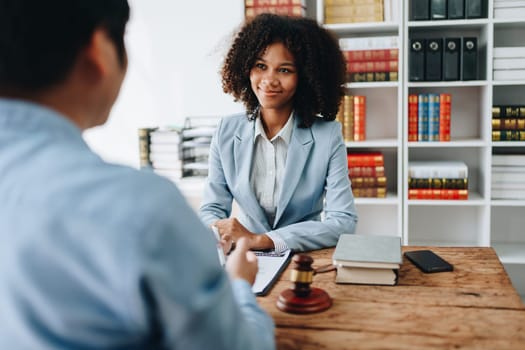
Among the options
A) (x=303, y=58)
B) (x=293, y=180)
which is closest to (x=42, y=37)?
(x=293, y=180)

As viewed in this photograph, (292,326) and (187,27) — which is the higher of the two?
(187,27)

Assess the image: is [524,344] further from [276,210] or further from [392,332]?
[276,210]

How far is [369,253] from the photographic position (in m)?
1.32

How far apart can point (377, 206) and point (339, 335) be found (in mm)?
2440

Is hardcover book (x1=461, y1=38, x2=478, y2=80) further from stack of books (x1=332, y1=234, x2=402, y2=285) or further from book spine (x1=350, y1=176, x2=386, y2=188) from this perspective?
stack of books (x1=332, y1=234, x2=402, y2=285)

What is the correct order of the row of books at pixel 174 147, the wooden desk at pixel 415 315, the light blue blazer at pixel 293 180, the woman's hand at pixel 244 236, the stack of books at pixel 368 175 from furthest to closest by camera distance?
1. the row of books at pixel 174 147
2. the stack of books at pixel 368 175
3. the light blue blazer at pixel 293 180
4. the woman's hand at pixel 244 236
5. the wooden desk at pixel 415 315

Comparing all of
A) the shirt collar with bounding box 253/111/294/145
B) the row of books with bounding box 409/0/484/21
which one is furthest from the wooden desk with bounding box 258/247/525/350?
the row of books with bounding box 409/0/484/21

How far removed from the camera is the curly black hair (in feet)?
6.81

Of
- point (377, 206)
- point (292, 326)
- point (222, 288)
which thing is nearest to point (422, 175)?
point (377, 206)

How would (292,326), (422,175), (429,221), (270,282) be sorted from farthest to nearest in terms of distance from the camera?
(429,221)
(422,175)
(270,282)
(292,326)

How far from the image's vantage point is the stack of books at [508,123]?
2.94 metres

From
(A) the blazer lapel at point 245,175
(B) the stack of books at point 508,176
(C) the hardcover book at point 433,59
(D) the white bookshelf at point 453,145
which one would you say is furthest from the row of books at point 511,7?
(A) the blazer lapel at point 245,175

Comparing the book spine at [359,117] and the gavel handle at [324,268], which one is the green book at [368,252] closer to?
the gavel handle at [324,268]

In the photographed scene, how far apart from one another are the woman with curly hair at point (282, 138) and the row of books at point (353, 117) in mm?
871
